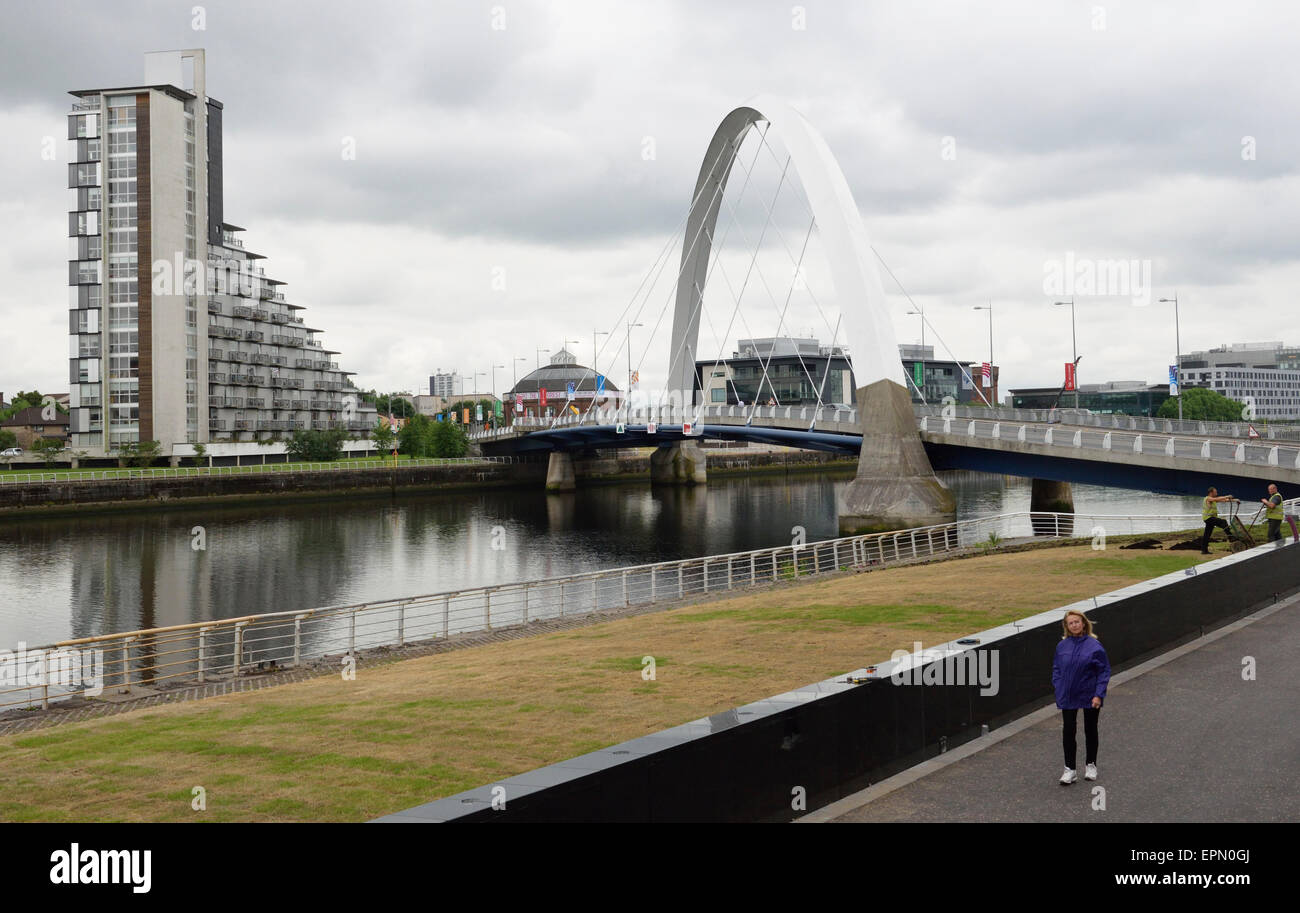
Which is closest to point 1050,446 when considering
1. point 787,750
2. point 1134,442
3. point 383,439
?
point 1134,442

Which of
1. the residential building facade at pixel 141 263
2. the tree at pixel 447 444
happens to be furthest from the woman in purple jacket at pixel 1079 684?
the tree at pixel 447 444

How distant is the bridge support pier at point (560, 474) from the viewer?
104m

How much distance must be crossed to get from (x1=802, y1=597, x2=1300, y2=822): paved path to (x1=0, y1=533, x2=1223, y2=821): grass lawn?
1.38 meters

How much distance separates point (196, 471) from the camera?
8200 cm

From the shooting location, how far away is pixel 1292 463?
36094 millimetres

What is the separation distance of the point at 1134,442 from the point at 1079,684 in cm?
3785

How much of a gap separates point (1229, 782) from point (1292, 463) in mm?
32873

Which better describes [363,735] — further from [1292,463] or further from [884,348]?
[884,348]

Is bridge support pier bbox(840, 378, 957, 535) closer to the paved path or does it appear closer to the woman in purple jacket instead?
the paved path

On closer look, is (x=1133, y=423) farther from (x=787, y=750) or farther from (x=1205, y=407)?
(x=1205, y=407)

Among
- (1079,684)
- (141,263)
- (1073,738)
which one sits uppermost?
(141,263)

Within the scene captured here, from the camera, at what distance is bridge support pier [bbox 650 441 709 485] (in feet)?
351

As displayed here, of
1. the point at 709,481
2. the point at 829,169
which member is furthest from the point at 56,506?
the point at 709,481

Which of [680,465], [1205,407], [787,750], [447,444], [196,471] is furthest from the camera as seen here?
[1205,407]
